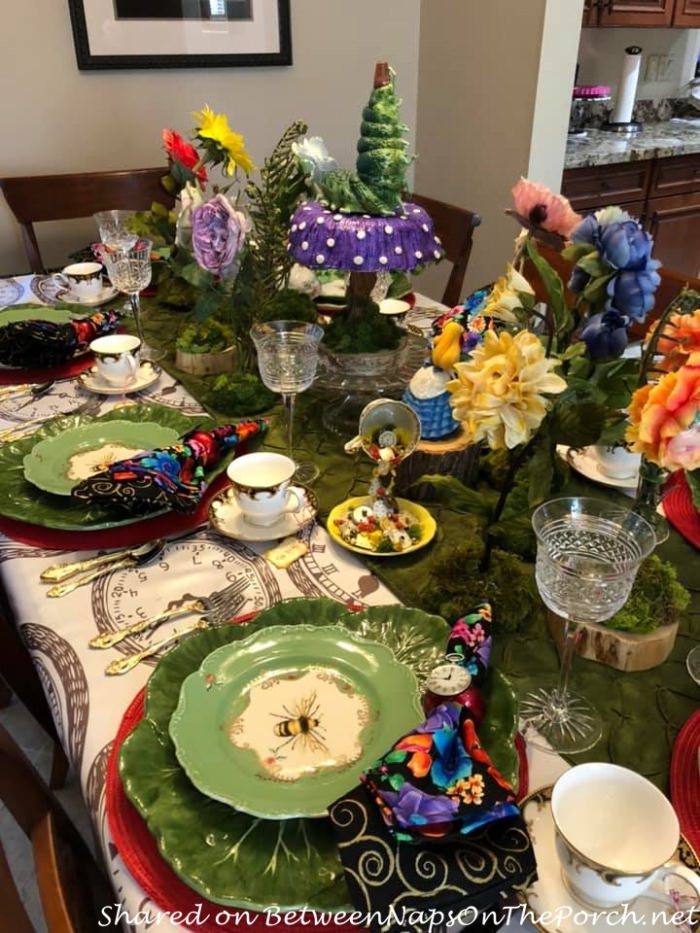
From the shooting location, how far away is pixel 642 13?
9.36 feet

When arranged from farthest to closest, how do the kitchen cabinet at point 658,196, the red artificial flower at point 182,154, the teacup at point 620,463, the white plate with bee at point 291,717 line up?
the kitchen cabinet at point 658,196, the red artificial flower at point 182,154, the teacup at point 620,463, the white plate with bee at point 291,717

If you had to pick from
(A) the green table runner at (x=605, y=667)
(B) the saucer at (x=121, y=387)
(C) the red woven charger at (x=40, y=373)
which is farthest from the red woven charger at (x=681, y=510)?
(C) the red woven charger at (x=40, y=373)

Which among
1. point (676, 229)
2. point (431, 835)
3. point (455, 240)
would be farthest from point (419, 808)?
point (676, 229)

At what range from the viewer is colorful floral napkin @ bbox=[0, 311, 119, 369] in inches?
50.3

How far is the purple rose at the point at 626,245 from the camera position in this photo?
0.65 metres

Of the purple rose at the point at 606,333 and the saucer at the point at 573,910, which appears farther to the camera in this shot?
the purple rose at the point at 606,333

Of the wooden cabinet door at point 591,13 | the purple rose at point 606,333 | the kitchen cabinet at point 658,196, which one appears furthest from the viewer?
the kitchen cabinet at point 658,196

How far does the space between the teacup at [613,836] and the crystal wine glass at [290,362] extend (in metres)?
0.58

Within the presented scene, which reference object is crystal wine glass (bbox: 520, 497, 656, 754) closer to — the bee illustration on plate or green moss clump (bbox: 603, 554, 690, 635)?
green moss clump (bbox: 603, 554, 690, 635)

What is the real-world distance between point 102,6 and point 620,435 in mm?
2183

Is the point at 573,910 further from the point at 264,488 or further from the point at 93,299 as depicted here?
the point at 93,299

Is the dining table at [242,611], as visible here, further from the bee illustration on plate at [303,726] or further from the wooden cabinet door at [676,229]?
the wooden cabinet door at [676,229]

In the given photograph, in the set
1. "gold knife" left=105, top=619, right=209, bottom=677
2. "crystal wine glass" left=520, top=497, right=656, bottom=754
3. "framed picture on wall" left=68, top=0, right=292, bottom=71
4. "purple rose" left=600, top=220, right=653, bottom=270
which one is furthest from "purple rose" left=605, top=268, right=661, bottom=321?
"framed picture on wall" left=68, top=0, right=292, bottom=71

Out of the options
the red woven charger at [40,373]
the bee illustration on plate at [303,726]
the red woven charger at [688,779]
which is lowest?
the red woven charger at [688,779]
